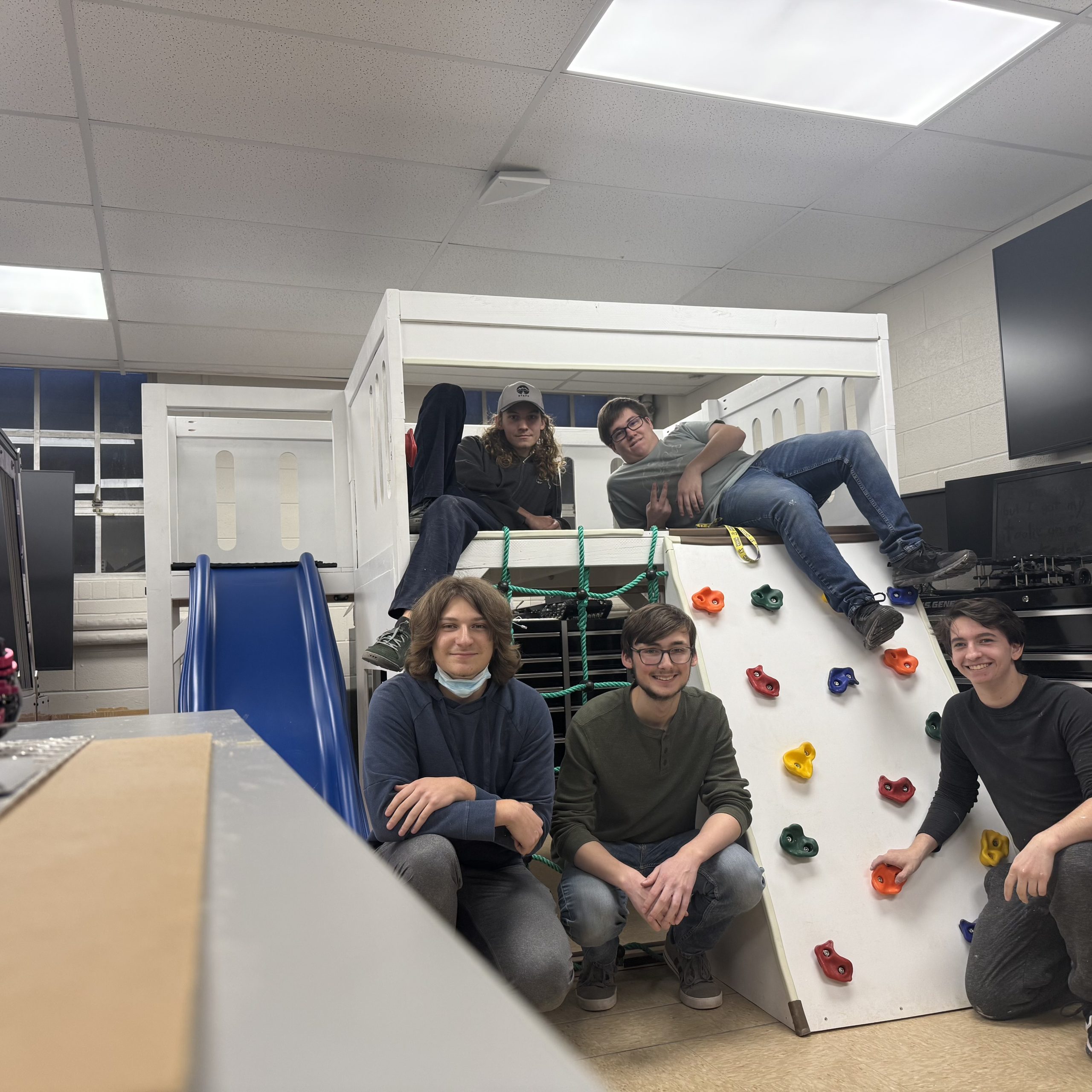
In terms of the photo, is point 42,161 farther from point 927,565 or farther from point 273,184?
point 927,565

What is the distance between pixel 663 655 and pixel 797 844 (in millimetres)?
561

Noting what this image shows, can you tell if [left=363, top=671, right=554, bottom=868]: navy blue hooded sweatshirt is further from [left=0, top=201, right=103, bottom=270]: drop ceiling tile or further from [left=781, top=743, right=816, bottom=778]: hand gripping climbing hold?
[left=0, top=201, right=103, bottom=270]: drop ceiling tile

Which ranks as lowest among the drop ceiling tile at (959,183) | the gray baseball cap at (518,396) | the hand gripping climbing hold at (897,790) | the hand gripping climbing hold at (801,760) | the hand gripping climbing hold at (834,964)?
the hand gripping climbing hold at (834,964)

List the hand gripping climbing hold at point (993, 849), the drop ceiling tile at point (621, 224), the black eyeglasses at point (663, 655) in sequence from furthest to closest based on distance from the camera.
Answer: the drop ceiling tile at point (621, 224), the hand gripping climbing hold at point (993, 849), the black eyeglasses at point (663, 655)

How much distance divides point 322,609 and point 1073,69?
325cm

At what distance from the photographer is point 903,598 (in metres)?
2.75

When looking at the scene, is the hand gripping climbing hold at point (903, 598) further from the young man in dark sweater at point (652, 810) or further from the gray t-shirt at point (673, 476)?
the young man in dark sweater at point (652, 810)

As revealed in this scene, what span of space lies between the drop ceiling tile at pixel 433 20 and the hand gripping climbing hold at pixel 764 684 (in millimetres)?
1953

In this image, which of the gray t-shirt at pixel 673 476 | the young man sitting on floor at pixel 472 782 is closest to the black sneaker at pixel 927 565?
the gray t-shirt at pixel 673 476

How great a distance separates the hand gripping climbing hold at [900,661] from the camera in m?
2.53

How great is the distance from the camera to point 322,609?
3551mm

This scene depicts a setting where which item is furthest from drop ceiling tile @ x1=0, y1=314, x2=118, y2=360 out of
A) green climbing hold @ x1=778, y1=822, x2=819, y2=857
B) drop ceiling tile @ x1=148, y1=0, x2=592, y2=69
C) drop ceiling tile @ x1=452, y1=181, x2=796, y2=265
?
green climbing hold @ x1=778, y1=822, x2=819, y2=857

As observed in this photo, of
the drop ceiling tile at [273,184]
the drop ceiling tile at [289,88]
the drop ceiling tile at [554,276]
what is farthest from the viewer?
the drop ceiling tile at [554,276]

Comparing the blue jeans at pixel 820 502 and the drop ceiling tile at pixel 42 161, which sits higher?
the drop ceiling tile at pixel 42 161
